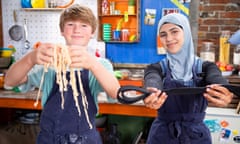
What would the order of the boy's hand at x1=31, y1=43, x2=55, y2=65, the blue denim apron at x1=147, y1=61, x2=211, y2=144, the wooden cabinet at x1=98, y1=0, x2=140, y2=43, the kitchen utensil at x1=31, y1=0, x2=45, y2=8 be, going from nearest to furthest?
1. the boy's hand at x1=31, y1=43, x2=55, y2=65
2. the blue denim apron at x1=147, y1=61, x2=211, y2=144
3. the wooden cabinet at x1=98, y1=0, x2=140, y2=43
4. the kitchen utensil at x1=31, y1=0, x2=45, y2=8

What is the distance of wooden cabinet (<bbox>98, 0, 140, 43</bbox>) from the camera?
3152 mm

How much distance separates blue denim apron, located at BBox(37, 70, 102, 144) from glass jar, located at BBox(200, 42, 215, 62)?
1871 mm

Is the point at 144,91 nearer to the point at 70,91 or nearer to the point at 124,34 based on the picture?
the point at 70,91

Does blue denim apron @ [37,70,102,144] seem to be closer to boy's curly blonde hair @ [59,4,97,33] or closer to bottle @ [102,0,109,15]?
boy's curly blonde hair @ [59,4,97,33]

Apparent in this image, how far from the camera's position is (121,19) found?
322 centimetres

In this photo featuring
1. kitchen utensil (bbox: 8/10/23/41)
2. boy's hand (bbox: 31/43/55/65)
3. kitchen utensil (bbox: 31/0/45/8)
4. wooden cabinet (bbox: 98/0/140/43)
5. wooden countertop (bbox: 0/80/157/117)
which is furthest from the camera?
kitchen utensil (bbox: 8/10/23/41)

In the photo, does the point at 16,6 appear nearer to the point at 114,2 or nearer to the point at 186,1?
the point at 114,2

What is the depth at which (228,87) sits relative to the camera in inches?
44.0

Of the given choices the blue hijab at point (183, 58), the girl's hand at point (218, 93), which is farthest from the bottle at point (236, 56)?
the girl's hand at point (218, 93)

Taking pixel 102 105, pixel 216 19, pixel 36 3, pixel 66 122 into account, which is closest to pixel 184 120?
pixel 66 122

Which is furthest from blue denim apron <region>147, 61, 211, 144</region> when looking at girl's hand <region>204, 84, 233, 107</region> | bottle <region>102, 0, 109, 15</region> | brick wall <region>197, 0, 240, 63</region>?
bottle <region>102, 0, 109, 15</region>

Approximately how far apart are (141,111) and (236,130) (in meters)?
0.87

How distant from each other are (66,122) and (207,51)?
2.05 meters

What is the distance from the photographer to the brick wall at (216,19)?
9.73 feet
